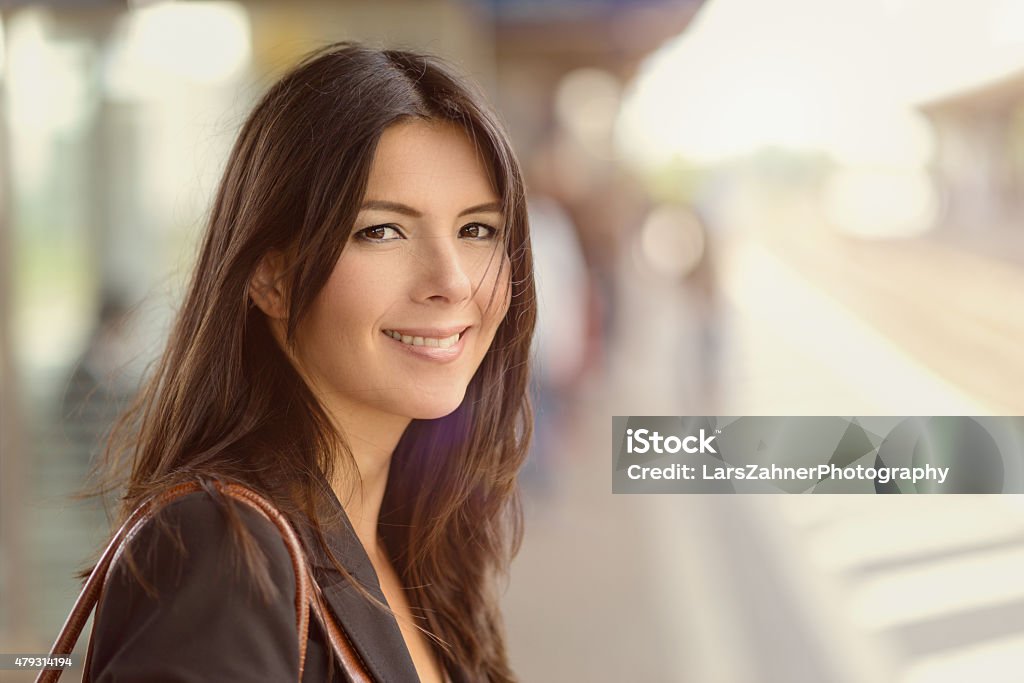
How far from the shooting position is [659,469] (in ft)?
7.39

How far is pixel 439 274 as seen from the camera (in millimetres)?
1202

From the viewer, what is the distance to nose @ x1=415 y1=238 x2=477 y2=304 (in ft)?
3.94

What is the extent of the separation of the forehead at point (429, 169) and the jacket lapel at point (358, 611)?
1.11 ft

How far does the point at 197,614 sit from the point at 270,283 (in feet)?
1.29

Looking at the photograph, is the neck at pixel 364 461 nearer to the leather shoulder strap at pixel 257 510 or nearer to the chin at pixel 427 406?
the chin at pixel 427 406

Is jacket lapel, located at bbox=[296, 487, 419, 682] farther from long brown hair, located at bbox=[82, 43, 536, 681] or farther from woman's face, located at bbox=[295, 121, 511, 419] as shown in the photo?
woman's face, located at bbox=[295, 121, 511, 419]

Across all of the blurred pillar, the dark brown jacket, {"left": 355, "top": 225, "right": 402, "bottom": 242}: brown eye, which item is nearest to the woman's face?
{"left": 355, "top": 225, "right": 402, "bottom": 242}: brown eye

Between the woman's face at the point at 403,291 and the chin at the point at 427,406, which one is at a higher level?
the woman's face at the point at 403,291

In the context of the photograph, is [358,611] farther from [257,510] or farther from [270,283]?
[270,283]

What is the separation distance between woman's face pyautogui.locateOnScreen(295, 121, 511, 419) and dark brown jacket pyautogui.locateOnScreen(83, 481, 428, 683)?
267 millimetres

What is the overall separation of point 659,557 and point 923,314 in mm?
1597

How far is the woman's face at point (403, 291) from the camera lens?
3.86 feet

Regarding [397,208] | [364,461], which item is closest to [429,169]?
[397,208]

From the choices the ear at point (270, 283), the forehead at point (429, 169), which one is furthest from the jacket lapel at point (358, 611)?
the forehead at point (429, 169)
